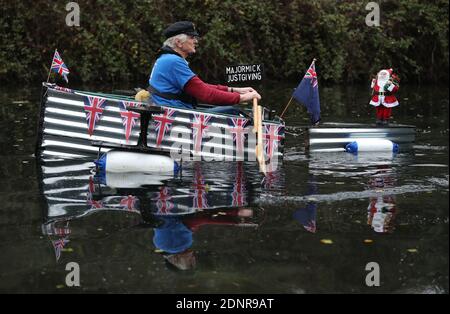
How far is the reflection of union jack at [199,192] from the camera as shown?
796cm

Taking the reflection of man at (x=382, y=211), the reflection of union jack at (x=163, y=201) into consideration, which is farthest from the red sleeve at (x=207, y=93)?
the reflection of man at (x=382, y=211)

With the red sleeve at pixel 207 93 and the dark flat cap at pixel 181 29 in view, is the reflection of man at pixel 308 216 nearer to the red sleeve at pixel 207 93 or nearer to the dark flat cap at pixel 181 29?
the red sleeve at pixel 207 93

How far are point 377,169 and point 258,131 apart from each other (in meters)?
1.76

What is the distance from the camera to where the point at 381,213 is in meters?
7.60

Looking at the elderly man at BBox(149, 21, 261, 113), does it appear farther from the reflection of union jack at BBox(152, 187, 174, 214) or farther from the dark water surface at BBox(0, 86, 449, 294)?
the reflection of union jack at BBox(152, 187, 174, 214)

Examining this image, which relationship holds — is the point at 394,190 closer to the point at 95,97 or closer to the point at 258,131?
the point at 258,131

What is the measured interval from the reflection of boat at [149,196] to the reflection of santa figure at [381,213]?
104 cm

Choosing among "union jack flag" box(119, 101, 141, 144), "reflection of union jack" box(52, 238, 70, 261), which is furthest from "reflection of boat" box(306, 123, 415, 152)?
"reflection of union jack" box(52, 238, 70, 261)

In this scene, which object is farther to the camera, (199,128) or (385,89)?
(385,89)

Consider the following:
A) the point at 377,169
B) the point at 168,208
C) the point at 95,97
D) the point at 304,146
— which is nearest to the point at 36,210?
the point at 168,208

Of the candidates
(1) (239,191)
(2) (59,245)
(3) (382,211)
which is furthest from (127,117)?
(3) (382,211)

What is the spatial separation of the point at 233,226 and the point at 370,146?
4.44m
